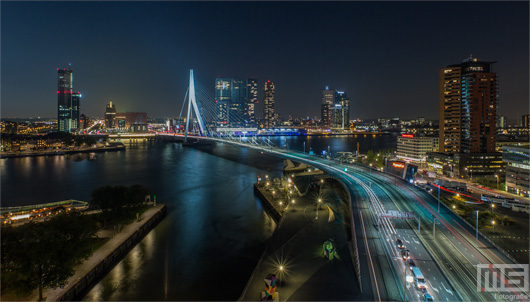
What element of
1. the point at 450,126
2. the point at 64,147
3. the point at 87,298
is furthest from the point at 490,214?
the point at 64,147

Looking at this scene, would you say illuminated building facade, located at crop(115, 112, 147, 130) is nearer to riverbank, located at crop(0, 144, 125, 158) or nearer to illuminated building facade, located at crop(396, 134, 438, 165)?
riverbank, located at crop(0, 144, 125, 158)

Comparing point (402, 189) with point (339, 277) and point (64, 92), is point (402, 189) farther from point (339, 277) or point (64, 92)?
point (64, 92)

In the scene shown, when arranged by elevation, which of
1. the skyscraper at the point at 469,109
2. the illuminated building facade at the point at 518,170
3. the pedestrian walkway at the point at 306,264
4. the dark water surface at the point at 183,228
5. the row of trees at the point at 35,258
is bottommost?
the dark water surface at the point at 183,228

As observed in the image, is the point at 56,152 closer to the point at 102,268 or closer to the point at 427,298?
the point at 102,268

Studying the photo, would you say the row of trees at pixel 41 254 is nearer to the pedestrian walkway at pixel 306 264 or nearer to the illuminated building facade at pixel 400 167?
the pedestrian walkway at pixel 306 264

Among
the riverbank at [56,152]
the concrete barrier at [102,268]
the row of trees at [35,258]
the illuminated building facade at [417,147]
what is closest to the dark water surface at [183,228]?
the concrete barrier at [102,268]
